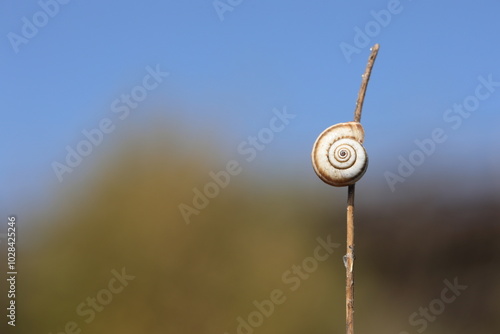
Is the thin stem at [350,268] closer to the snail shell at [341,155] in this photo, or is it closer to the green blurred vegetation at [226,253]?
the snail shell at [341,155]

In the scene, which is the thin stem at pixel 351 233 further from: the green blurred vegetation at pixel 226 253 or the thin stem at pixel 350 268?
the green blurred vegetation at pixel 226 253

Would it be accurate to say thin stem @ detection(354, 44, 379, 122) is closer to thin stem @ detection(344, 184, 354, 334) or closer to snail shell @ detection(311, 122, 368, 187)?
snail shell @ detection(311, 122, 368, 187)

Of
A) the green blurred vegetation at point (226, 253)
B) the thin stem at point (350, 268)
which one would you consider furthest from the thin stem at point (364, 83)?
the green blurred vegetation at point (226, 253)

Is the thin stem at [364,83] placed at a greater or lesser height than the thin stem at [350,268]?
greater

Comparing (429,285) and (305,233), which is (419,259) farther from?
(305,233)

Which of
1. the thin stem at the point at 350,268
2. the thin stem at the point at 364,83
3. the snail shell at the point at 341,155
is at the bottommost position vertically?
the thin stem at the point at 350,268

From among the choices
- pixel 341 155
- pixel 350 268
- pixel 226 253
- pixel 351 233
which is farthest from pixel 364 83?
pixel 226 253

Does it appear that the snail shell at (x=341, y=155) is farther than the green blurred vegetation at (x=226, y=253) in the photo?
No
